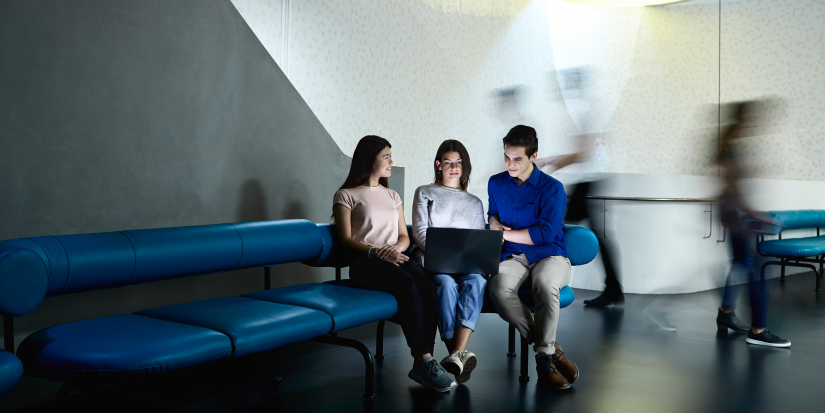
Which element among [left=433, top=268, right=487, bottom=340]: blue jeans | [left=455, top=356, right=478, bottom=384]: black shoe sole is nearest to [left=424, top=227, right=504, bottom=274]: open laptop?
[left=433, top=268, right=487, bottom=340]: blue jeans

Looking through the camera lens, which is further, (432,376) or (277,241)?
(277,241)

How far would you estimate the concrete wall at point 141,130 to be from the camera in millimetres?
2160

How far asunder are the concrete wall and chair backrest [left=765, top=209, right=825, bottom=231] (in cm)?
469

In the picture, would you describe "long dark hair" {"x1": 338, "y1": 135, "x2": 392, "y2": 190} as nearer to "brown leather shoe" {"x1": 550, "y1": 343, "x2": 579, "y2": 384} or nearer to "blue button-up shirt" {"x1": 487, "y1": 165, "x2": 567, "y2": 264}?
"blue button-up shirt" {"x1": 487, "y1": 165, "x2": 567, "y2": 264}

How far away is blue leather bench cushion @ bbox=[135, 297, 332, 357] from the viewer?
200 cm

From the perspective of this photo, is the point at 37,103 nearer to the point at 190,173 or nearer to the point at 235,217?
the point at 190,173

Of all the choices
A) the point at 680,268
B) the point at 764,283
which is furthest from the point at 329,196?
the point at 680,268

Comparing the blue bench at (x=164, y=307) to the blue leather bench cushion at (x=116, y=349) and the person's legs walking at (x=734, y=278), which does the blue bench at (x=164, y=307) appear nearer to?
the blue leather bench cushion at (x=116, y=349)

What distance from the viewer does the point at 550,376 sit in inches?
102

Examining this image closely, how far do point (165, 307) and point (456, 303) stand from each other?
4.16 ft

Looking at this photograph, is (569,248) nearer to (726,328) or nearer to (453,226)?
(453,226)

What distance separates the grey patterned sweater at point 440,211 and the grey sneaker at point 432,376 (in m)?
0.69

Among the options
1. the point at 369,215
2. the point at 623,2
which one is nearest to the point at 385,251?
the point at 369,215

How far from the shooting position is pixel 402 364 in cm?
300
